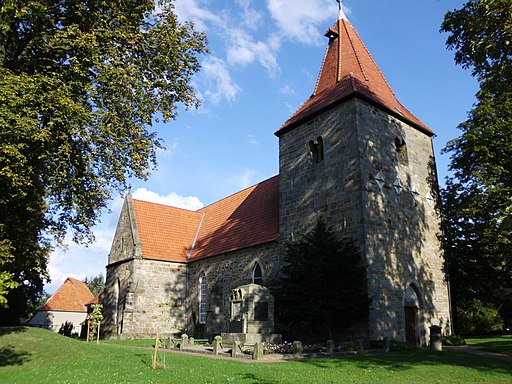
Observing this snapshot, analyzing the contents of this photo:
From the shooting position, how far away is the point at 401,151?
58.9ft

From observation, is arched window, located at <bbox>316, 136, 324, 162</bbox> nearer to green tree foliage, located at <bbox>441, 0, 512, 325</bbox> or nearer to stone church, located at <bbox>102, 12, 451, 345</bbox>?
stone church, located at <bbox>102, 12, 451, 345</bbox>

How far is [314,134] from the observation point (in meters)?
18.0

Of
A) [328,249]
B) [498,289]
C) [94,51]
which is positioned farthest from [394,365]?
[498,289]

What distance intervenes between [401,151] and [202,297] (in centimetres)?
1304

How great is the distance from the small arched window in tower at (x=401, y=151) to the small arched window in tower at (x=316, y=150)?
3.23 metres

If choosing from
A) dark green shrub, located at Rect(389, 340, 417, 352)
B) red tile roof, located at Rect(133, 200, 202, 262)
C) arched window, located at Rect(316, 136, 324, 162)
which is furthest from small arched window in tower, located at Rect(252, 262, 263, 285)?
dark green shrub, located at Rect(389, 340, 417, 352)

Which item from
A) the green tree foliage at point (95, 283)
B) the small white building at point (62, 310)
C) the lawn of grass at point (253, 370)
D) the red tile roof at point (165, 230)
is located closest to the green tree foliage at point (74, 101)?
the lawn of grass at point (253, 370)

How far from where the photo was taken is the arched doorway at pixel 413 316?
51.2 ft

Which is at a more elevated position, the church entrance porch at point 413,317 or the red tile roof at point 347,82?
the red tile roof at point 347,82

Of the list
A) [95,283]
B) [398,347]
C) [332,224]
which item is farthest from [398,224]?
[95,283]

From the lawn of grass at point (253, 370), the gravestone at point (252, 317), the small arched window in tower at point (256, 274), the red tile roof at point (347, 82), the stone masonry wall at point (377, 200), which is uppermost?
the red tile roof at point (347, 82)

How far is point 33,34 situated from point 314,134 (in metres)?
11.5

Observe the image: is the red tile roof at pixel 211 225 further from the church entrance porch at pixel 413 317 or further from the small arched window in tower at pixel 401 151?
the small arched window in tower at pixel 401 151

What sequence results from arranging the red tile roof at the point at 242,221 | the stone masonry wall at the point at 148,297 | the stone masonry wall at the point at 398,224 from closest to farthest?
the stone masonry wall at the point at 398,224 < the red tile roof at the point at 242,221 < the stone masonry wall at the point at 148,297
